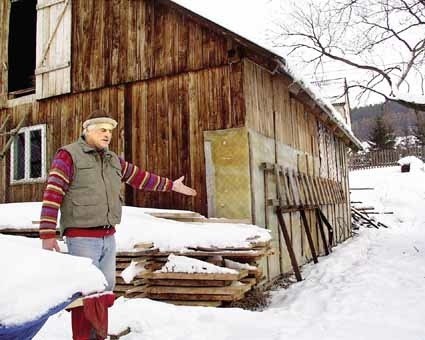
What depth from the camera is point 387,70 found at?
44.4 ft

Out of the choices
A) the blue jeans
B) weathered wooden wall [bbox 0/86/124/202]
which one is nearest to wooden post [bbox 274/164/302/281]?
weathered wooden wall [bbox 0/86/124/202]

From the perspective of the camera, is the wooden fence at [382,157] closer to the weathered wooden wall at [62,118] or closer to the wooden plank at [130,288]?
the weathered wooden wall at [62,118]

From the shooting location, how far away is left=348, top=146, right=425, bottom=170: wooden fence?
1513 inches

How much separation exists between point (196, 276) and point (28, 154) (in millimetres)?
5830

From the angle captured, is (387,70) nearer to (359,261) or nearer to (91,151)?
(359,261)

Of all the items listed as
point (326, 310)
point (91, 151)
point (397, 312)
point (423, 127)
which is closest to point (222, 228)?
point (326, 310)

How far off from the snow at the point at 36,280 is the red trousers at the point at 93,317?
0.35 meters

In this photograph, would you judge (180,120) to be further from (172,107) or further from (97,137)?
(97,137)

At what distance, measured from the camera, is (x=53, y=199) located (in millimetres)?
3559

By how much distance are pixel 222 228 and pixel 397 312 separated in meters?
2.36

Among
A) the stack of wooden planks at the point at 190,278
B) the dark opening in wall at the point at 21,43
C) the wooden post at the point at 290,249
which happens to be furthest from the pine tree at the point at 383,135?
the stack of wooden planks at the point at 190,278

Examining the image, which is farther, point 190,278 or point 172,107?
point 172,107

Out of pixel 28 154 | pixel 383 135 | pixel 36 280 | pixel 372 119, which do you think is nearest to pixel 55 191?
pixel 36 280

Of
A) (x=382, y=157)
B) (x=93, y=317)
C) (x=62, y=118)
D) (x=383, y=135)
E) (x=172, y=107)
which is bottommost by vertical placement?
(x=93, y=317)
